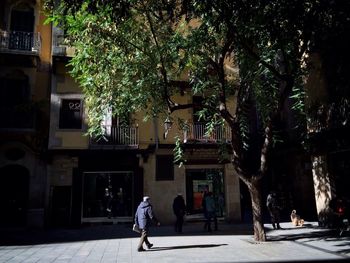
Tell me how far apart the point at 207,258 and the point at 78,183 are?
34.4 ft

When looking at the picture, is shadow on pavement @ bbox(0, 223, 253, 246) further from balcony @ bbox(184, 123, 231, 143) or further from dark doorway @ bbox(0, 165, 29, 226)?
balcony @ bbox(184, 123, 231, 143)

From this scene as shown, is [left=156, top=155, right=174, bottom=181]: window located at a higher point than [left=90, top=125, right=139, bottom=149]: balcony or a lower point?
lower

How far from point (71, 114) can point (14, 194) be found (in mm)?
4824

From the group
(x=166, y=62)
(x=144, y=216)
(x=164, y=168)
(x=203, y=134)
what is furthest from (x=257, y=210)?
(x=203, y=134)

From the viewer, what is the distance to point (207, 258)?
374 inches

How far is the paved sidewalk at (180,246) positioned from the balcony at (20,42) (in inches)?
337

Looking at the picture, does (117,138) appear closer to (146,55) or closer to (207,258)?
(146,55)

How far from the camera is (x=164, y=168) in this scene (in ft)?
62.5

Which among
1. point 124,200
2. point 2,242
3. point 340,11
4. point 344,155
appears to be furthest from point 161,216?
point 340,11

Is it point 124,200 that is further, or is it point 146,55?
point 124,200

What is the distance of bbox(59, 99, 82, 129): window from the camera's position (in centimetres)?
1859

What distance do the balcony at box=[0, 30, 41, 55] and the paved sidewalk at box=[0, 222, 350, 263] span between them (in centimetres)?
855

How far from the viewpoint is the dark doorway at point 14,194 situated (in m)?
17.7

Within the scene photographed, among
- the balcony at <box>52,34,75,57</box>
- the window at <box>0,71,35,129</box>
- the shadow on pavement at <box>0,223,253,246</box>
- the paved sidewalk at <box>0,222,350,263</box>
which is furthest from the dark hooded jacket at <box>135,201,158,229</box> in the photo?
the balcony at <box>52,34,75,57</box>
